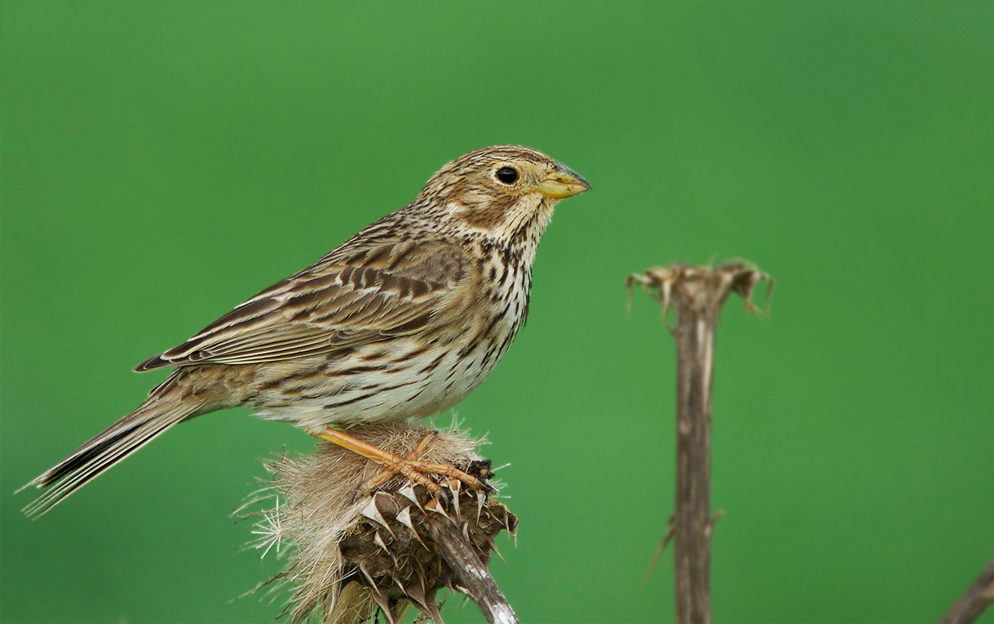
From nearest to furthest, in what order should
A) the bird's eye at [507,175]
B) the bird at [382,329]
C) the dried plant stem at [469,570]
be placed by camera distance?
the dried plant stem at [469,570] → the bird at [382,329] → the bird's eye at [507,175]

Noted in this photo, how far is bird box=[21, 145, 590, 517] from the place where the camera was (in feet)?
14.3

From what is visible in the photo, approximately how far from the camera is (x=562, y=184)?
4.54 m

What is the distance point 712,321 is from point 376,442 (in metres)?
1.79

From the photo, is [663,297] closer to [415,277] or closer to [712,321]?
[712,321]

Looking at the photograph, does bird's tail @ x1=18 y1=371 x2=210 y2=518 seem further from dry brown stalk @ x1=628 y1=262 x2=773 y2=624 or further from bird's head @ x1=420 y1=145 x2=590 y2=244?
dry brown stalk @ x1=628 y1=262 x2=773 y2=624

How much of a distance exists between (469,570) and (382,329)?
1.71 metres

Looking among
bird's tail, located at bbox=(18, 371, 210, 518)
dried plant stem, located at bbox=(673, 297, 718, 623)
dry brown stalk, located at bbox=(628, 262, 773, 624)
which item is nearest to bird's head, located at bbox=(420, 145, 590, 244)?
bird's tail, located at bbox=(18, 371, 210, 518)

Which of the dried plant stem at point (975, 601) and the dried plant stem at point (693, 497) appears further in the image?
the dried plant stem at point (693, 497)

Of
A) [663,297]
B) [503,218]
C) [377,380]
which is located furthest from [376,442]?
[663,297]

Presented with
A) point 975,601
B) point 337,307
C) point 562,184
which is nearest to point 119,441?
point 337,307

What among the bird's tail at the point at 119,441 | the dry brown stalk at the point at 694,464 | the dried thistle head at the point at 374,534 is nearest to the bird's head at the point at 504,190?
the dried thistle head at the point at 374,534

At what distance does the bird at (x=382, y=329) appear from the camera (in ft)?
14.3

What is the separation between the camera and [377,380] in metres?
4.37

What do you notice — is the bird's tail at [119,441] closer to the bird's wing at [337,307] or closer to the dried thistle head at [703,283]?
the bird's wing at [337,307]
